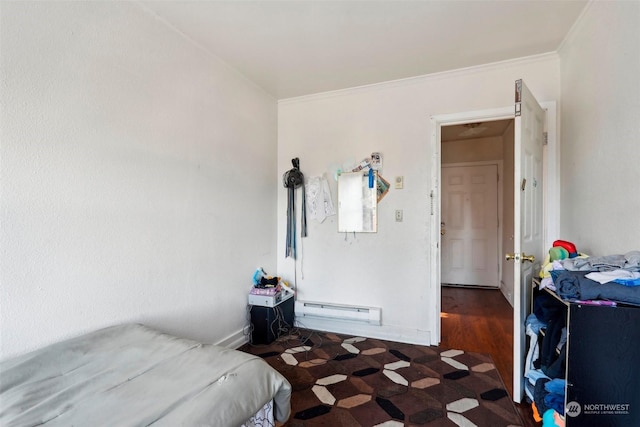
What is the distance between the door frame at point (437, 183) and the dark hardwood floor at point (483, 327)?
31 centimetres

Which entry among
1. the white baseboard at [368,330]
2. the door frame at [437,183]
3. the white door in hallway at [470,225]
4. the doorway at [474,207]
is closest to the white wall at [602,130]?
the door frame at [437,183]

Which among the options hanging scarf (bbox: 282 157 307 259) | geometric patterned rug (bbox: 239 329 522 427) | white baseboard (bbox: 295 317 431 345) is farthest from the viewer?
hanging scarf (bbox: 282 157 307 259)

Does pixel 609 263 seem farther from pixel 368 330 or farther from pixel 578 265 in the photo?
pixel 368 330

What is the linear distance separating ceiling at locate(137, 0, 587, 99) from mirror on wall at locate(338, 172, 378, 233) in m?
0.94

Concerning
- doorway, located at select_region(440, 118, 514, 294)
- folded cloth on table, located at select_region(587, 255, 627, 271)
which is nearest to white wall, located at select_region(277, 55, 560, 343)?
folded cloth on table, located at select_region(587, 255, 627, 271)

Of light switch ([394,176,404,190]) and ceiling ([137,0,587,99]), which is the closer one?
ceiling ([137,0,587,99])

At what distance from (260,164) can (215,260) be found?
1.06 m

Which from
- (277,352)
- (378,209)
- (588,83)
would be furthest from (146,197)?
(588,83)

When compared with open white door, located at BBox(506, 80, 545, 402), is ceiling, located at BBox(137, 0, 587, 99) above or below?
above

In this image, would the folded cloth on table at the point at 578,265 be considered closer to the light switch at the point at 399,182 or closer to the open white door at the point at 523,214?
the open white door at the point at 523,214

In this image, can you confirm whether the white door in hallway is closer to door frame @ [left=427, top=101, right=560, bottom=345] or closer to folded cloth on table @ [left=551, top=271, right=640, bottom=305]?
door frame @ [left=427, top=101, right=560, bottom=345]

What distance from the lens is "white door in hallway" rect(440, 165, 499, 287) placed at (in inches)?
181

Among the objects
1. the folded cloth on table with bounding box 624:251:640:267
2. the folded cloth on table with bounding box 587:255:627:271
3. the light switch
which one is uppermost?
the light switch

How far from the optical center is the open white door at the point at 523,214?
1.76m
